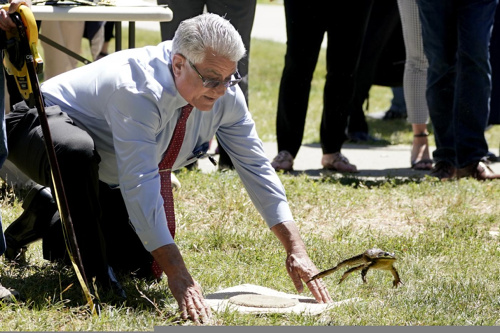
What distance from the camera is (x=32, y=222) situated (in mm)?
3982

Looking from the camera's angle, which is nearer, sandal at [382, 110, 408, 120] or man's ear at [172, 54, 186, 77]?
man's ear at [172, 54, 186, 77]

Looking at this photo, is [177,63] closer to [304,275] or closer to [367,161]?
[304,275]

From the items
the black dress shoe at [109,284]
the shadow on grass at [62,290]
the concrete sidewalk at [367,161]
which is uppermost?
the black dress shoe at [109,284]

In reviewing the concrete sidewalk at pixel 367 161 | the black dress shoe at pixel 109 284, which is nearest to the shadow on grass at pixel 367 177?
the concrete sidewalk at pixel 367 161

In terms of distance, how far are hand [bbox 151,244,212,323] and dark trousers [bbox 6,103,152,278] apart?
1.32 feet

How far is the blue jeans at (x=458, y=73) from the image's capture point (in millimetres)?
5758

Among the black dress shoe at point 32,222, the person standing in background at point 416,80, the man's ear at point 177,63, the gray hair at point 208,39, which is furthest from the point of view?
the person standing in background at point 416,80

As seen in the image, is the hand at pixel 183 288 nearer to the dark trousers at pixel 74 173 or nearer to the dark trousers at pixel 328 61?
the dark trousers at pixel 74 173

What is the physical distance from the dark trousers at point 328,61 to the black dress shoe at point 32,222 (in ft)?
8.17

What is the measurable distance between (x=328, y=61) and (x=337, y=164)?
71cm

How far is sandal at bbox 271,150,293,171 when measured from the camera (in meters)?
6.18

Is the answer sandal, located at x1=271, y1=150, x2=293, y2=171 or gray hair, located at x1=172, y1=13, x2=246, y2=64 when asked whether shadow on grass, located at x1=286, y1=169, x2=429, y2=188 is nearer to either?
sandal, located at x1=271, y1=150, x2=293, y2=171

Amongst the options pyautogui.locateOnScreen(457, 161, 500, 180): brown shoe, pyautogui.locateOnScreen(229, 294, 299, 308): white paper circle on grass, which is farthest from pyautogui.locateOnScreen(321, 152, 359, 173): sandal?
pyautogui.locateOnScreen(229, 294, 299, 308): white paper circle on grass

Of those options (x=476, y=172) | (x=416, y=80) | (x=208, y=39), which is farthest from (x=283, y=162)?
(x=208, y=39)
